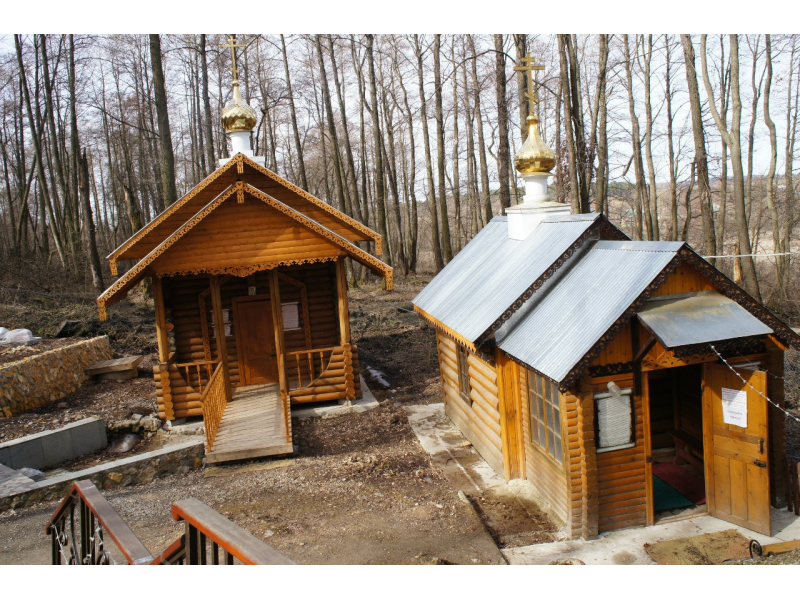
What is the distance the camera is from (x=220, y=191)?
40.0 feet

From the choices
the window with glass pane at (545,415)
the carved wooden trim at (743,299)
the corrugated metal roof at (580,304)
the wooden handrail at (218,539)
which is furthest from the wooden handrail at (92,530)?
the carved wooden trim at (743,299)

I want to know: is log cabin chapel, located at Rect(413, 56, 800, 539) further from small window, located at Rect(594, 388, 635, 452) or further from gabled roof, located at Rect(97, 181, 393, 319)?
gabled roof, located at Rect(97, 181, 393, 319)

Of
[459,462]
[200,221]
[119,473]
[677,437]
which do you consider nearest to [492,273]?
[459,462]

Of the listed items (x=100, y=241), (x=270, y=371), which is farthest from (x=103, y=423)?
(x=100, y=241)

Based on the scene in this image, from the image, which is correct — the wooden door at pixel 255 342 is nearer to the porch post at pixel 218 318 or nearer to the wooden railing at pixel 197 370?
the wooden railing at pixel 197 370

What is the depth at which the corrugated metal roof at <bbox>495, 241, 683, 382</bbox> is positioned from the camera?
21.6ft

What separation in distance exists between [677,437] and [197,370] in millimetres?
8593

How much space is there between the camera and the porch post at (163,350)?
11.6 meters

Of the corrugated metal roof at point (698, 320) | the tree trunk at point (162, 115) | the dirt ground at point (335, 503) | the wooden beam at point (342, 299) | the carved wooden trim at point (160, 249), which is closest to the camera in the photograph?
the corrugated metal roof at point (698, 320)

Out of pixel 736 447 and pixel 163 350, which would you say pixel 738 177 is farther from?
pixel 163 350

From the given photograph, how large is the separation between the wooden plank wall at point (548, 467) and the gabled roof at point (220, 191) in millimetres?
5269

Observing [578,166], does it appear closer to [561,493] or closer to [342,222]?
[342,222]

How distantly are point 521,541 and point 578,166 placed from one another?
11.8 m

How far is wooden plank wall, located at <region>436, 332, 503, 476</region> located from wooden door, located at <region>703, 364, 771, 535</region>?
2629mm
